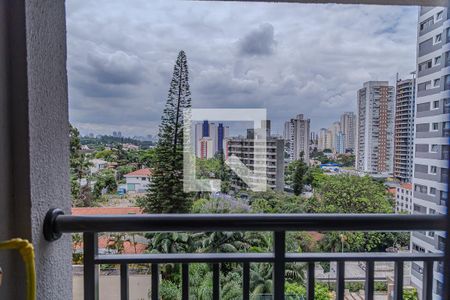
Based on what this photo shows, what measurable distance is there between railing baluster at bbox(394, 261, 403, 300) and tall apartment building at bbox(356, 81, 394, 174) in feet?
1.36

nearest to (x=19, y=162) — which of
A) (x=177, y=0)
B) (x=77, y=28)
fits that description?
(x=77, y=28)

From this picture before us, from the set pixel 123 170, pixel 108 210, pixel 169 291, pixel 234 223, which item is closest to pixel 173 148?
pixel 123 170

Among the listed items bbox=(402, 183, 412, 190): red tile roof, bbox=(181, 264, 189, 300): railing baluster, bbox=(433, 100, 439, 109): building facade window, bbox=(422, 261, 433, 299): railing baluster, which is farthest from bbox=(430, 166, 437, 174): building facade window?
bbox=(181, 264, 189, 300): railing baluster

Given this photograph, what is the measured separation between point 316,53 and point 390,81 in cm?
38

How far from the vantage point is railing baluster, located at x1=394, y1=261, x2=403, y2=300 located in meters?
1.10

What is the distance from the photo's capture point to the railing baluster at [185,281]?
107 centimetres

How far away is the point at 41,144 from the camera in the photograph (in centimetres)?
96

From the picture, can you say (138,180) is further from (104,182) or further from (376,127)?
(376,127)

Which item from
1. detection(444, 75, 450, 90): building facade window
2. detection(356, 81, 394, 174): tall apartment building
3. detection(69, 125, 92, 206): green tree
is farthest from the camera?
detection(356, 81, 394, 174): tall apartment building

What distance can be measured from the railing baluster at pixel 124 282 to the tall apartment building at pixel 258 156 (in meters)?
0.57

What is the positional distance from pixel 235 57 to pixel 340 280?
1078 millimetres

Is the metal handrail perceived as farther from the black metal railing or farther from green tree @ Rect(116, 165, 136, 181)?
green tree @ Rect(116, 165, 136, 181)

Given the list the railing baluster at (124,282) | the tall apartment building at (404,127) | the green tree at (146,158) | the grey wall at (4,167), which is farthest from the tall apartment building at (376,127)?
the grey wall at (4,167)

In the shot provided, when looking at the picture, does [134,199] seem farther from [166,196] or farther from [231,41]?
[231,41]
